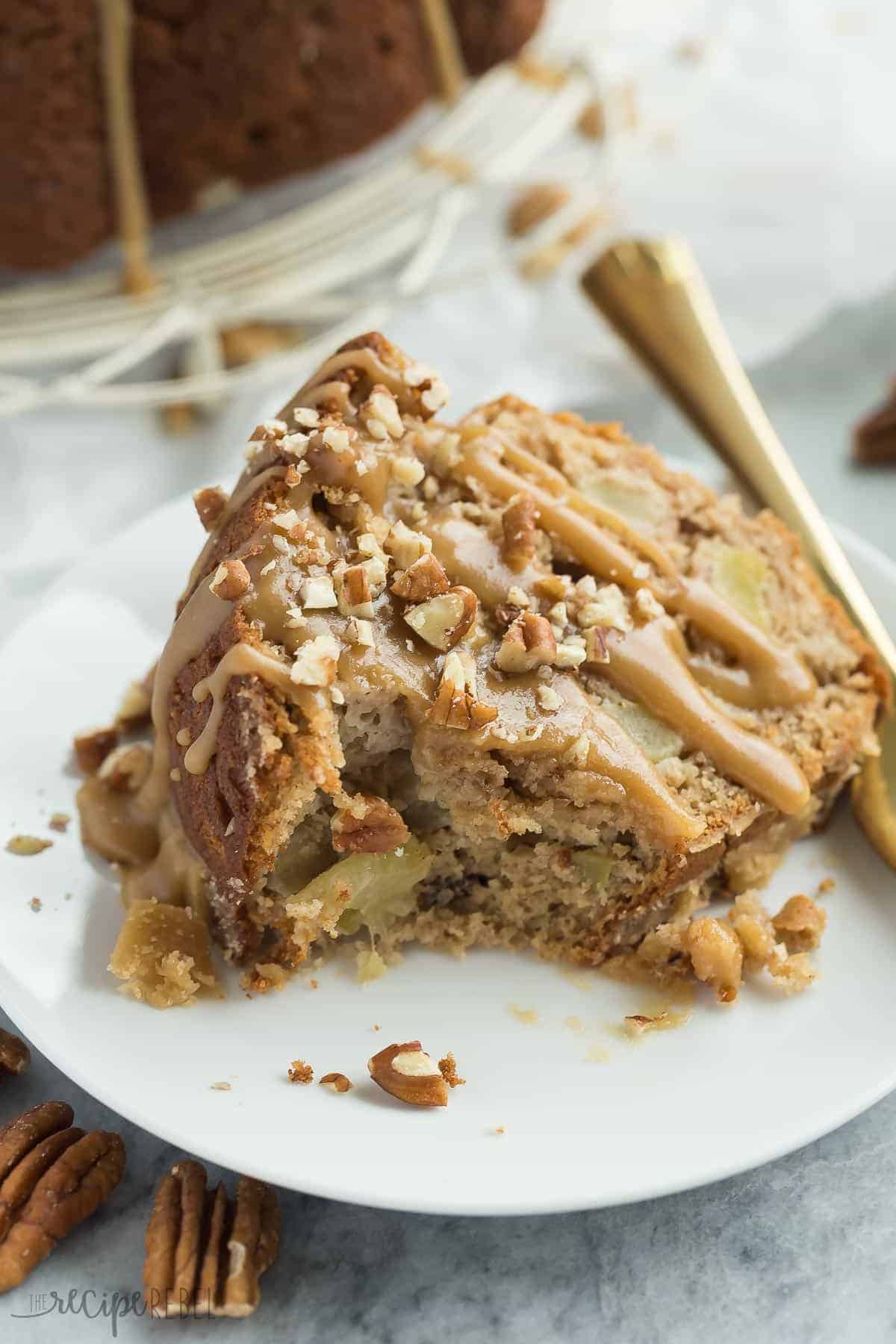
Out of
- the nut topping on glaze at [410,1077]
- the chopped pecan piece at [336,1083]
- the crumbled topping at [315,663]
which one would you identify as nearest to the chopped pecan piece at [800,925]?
the nut topping on glaze at [410,1077]

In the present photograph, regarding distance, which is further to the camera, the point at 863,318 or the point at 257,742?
the point at 863,318

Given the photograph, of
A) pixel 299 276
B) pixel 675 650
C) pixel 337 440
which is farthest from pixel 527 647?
pixel 299 276

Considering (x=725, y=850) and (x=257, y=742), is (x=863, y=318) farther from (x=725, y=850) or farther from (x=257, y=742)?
(x=257, y=742)

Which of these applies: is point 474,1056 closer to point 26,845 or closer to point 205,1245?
Answer: point 205,1245

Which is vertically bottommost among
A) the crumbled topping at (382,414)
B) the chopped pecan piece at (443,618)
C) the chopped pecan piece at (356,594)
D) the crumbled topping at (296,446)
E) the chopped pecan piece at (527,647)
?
the chopped pecan piece at (527,647)

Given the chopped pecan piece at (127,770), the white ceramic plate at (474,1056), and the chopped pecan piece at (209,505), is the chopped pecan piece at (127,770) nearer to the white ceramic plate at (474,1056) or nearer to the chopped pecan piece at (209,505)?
the white ceramic plate at (474,1056)

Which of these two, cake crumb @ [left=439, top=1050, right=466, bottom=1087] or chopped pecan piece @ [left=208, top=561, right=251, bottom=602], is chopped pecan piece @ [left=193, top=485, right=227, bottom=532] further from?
cake crumb @ [left=439, top=1050, right=466, bottom=1087]

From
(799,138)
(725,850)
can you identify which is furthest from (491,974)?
(799,138)

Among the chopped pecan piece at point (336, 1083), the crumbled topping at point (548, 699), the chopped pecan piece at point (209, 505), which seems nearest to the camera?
the chopped pecan piece at point (336, 1083)
